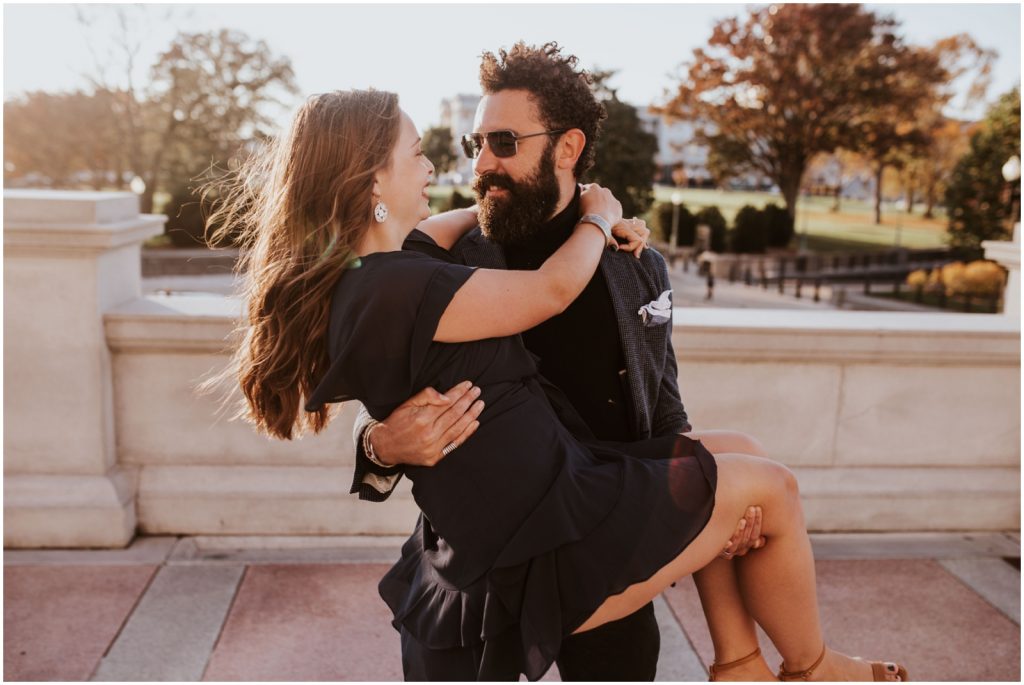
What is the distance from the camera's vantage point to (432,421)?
2.05 m

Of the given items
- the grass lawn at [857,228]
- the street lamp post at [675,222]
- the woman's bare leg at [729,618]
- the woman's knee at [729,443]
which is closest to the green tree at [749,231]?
the street lamp post at [675,222]

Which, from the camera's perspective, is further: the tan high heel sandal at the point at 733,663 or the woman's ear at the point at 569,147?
the woman's ear at the point at 569,147

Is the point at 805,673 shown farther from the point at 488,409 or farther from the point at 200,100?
the point at 200,100

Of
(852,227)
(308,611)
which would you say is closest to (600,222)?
(308,611)

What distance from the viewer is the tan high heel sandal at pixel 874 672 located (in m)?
2.24

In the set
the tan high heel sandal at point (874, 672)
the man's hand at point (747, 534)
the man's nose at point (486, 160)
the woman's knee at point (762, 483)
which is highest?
the man's nose at point (486, 160)

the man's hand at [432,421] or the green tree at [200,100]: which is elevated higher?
the green tree at [200,100]

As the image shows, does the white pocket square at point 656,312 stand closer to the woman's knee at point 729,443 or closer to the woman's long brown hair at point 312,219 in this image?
the woman's knee at point 729,443

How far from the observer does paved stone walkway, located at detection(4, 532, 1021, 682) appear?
356 cm

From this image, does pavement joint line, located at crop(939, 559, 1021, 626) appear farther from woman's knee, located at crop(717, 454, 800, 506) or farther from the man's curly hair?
the man's curly hair

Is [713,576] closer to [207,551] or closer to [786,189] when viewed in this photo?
[207,551]

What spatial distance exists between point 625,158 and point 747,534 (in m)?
41.2

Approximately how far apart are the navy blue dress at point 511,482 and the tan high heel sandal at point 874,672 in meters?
0.50

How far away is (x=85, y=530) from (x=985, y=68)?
63.0 meters
